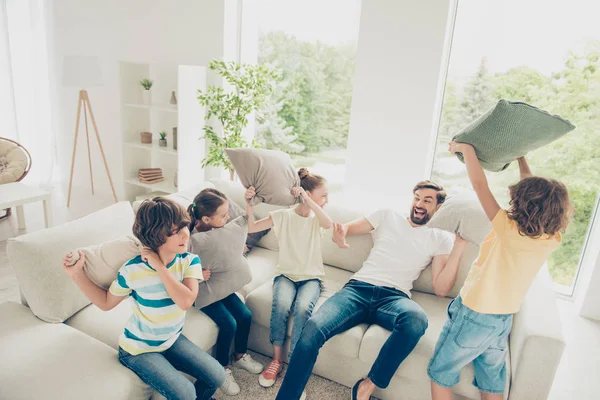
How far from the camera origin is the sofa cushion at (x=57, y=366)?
154 centimetres

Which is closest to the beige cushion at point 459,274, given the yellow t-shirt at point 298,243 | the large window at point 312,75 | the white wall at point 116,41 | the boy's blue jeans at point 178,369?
the yellow t-shirt at point 298,243

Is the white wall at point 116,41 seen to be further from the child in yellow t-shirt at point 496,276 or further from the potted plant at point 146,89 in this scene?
the child in yellow t-shirt at point 496,276

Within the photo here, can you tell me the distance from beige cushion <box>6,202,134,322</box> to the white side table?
1.70m

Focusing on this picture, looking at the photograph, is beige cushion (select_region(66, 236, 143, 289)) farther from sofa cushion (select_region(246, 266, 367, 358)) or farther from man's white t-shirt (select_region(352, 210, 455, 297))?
man's white t-shirt (select_region(352, 210, 455, 297))

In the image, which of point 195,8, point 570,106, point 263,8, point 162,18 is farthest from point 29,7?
point 570,106

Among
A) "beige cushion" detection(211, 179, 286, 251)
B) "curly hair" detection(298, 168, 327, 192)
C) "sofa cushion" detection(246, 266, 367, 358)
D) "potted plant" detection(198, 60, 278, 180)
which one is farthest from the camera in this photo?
"potted plant" detection(198, 60, 278, 180)

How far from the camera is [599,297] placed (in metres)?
3.11

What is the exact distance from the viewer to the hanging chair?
3879mm

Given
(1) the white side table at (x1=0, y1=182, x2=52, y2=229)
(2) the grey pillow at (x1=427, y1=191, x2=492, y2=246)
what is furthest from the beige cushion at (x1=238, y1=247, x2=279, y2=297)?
(1) the white side table at (x1=0, y1=182, x2=52, y2=229)

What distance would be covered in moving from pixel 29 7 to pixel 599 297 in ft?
19.0

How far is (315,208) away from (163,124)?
2.53m

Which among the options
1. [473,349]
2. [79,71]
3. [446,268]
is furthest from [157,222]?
[79,71]

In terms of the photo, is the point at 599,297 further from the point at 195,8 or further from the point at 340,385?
the point at 195,8

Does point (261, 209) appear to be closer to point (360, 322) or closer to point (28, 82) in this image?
point (360, 322)
